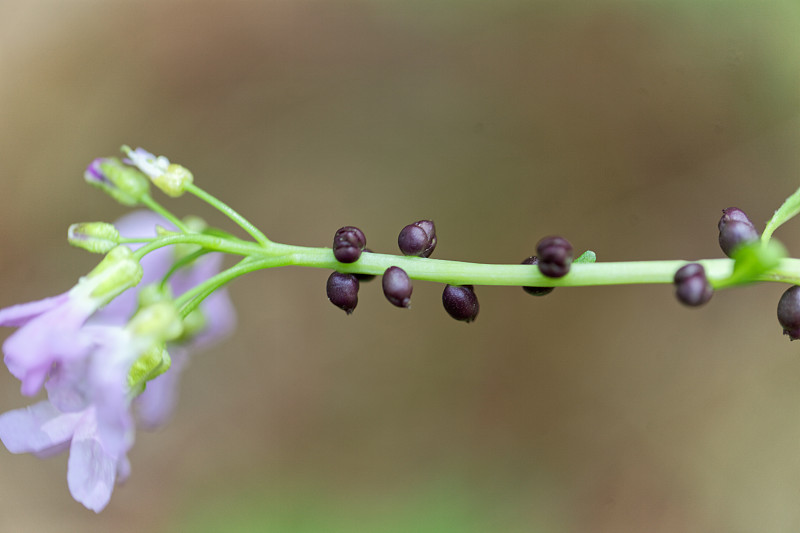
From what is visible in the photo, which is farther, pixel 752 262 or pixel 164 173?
pixel 164 173

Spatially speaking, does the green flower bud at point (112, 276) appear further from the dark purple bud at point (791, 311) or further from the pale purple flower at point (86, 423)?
the dark purple bud at point (791, 311)

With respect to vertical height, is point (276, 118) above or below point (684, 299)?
above

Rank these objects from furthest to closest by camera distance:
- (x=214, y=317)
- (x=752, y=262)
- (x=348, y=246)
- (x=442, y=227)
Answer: (x=442, y=227)
(x=214, y=317)
(x=348, y=246)
(x=752, y=262)

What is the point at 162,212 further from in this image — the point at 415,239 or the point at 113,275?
the point at 415,239

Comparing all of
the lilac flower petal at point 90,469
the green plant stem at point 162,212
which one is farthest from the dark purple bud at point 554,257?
the lilac flower petal at point 90,469

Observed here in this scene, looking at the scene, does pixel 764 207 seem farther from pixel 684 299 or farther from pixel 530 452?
pixel 684 299

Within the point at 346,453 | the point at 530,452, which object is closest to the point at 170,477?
the point at 346,453

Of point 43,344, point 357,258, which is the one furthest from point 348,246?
point 43,344
